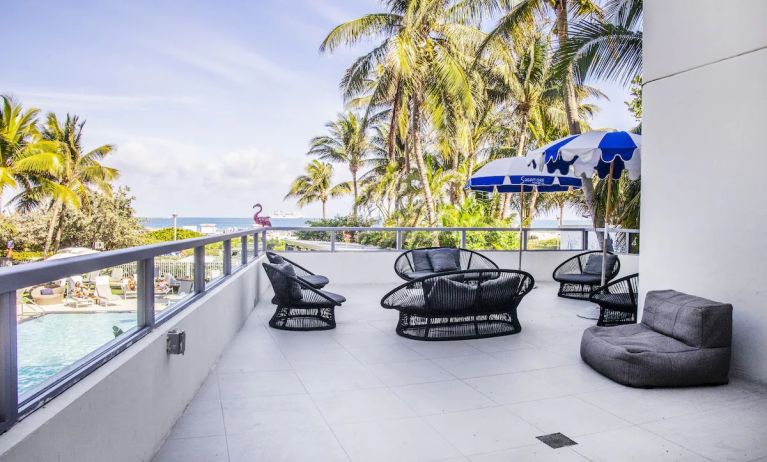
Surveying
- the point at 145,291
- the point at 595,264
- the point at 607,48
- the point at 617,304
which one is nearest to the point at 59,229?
the point at 595,264

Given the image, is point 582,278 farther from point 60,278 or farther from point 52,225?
point 52,225

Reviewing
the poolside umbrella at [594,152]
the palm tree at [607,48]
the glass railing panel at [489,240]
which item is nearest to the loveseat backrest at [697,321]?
the poolside umbrella at [594,152]

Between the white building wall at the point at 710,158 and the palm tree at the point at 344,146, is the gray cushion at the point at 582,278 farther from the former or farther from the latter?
the palm tree at the point at 344,146

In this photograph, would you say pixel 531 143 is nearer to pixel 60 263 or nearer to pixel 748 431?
pixel 748 431

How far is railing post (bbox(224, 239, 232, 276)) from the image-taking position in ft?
16.3

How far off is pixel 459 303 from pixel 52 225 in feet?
72.8

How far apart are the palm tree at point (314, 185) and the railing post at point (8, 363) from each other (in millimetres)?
30858

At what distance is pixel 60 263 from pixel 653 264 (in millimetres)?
4494

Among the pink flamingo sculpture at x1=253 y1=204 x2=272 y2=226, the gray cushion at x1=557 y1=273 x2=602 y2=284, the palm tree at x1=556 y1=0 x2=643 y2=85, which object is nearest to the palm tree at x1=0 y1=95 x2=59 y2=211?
the pink flamingo sculpture at x1=253 y1=204 x2=272 y2=226

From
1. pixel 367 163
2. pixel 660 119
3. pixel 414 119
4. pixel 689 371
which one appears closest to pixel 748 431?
pixel 689 371

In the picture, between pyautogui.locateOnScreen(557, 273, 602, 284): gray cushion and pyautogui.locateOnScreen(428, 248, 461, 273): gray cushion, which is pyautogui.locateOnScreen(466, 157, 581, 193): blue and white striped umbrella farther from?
pyautogui.locateOnScreen(557, 273, 602, 284): gray cushion

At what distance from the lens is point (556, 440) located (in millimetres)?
2703

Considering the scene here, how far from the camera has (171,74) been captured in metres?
35.7

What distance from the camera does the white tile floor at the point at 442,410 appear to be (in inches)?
102
